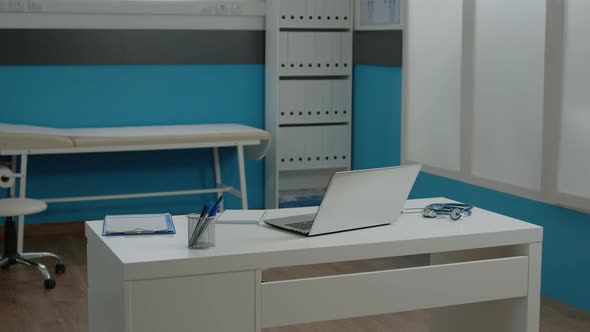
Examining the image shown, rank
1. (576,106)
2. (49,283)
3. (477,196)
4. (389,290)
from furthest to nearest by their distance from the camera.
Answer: (477,196) < (49,283) < (576,106) < (389,290)

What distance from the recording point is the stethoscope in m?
2.74

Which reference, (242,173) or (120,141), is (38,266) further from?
(242,173)

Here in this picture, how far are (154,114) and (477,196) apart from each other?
2.19m

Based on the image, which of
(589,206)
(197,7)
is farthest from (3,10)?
(589,206)

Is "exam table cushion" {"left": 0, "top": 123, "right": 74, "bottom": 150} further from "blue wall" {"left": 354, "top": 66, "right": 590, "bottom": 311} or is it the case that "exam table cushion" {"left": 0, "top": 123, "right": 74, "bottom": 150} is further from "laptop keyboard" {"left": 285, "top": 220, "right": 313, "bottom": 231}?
"laptop keyboard" {"left": 285, "top": 220, "right": 313, "bottom": 231}

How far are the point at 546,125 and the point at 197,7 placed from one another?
2556 millimetres

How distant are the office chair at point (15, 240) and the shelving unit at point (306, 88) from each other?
1771mm

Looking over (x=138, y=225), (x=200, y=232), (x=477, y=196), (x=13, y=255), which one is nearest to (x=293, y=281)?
(x=200, y=232)

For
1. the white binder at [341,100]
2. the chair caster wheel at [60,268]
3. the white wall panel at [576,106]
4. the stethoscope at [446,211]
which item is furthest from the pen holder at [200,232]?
the white binder at [341,100]

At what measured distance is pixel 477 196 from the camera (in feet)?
14.8

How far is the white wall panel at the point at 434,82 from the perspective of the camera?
15.2ft

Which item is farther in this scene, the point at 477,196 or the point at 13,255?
the point at 477,196

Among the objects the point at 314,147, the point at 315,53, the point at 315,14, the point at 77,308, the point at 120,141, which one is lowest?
the point at 77,308

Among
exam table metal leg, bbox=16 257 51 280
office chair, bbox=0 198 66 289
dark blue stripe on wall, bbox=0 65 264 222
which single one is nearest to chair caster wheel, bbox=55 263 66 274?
office chair, bbox=0 198 66 289
